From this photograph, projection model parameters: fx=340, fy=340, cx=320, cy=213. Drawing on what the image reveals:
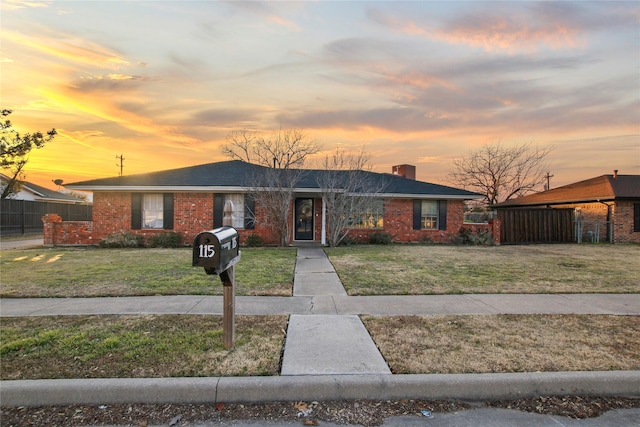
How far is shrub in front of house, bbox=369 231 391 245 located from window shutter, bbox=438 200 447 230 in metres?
2.94

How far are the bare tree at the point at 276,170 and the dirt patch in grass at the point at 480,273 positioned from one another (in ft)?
12.8

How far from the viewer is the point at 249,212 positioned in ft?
52.0

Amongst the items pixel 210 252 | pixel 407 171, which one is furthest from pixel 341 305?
pixel 407 171

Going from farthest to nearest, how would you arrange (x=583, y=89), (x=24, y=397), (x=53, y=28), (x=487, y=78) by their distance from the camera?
(x=583, y=89), (x=487, y=78), (x=53, y=28), (x=24, y=397)

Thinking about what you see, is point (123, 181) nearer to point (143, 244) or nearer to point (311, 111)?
point (143, 244)

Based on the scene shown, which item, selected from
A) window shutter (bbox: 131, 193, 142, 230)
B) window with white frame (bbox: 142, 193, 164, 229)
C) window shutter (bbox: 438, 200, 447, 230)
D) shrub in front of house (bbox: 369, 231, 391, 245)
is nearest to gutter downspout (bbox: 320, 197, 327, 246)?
shrub in front of house (bbox: 369, 231, 391, 245)

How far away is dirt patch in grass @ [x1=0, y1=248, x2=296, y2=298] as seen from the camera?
6.59 m

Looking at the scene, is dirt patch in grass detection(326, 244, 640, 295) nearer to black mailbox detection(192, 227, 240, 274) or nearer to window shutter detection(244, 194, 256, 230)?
black mailbox detection(192, 227, 240, 274)

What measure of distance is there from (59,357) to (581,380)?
521 cm

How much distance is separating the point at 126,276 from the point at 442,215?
1438 cm

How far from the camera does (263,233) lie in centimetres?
1590

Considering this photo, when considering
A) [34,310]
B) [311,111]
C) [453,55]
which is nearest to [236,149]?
[311,111]

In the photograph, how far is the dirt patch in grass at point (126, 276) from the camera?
21.6 ft

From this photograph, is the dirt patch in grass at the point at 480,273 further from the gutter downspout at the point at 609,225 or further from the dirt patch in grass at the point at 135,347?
the gutter downspout at the point at 609,225
